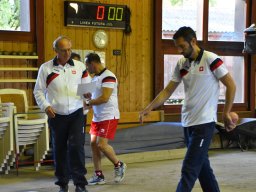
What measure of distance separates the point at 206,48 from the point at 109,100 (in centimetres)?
400

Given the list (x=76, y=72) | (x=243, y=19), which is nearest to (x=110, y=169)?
(x=76, y=72)

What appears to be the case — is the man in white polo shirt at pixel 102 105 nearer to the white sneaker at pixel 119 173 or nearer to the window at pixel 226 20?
the white sneaker at pixel 119 173

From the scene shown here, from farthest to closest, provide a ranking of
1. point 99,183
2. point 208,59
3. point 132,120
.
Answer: point 132,120 → point 99,183 → point 208,59

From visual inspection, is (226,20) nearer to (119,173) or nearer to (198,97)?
(119,173)

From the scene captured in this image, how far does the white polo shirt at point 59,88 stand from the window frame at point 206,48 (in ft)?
12.2

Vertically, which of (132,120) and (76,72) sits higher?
(76,72)

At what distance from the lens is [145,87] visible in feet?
25.1

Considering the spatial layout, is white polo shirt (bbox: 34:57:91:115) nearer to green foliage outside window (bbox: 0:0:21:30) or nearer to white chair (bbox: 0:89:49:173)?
white chair (bbox: 0:89:49:173)

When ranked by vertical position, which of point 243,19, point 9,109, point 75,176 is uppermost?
point 243,19

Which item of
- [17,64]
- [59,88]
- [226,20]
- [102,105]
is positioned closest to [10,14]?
[17,64]

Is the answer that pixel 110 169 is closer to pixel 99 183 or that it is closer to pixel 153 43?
pixel 99 183

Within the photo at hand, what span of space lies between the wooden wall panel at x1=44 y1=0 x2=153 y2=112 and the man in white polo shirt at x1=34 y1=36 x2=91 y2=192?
9.71 feet

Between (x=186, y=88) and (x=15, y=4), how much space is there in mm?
4149

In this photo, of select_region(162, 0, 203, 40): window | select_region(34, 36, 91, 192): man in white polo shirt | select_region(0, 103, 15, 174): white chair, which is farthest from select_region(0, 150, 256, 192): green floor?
select_region(162, 0, 203, 40): window
